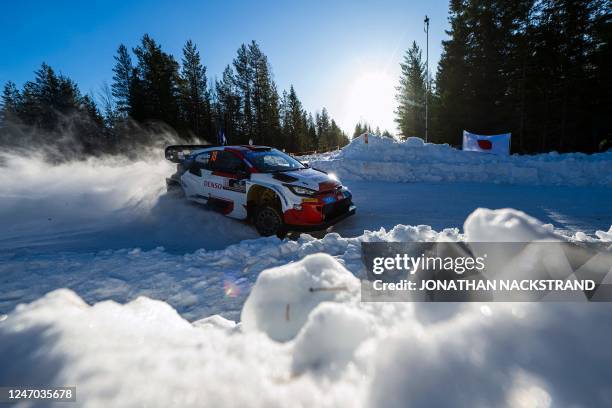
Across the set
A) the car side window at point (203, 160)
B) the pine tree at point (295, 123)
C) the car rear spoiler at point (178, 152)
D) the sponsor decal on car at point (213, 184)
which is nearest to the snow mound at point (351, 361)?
the sponsor decal on car at point (213, 184)

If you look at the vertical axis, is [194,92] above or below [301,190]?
above

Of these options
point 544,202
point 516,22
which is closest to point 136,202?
point 544,202

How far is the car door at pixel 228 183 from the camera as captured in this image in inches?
229

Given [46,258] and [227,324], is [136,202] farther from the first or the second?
[227,324]

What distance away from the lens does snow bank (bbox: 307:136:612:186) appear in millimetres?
10625

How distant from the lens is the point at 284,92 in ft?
192

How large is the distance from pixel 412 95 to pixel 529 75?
45.2 feet

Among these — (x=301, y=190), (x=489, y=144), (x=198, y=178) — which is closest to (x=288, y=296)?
(x=301, y=190)

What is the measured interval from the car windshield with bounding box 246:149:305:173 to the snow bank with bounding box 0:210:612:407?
4.56 metres

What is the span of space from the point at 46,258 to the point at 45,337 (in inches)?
167

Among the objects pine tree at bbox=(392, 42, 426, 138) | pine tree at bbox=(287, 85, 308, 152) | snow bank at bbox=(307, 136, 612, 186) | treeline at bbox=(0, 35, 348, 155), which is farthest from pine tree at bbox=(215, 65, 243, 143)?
snow bank at bbox=(307, 136, 612, 186)

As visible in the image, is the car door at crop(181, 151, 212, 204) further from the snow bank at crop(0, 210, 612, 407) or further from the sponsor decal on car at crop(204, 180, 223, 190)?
the snow bank at crop(0, 210, 612, 407)

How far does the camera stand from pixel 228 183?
19.6ft

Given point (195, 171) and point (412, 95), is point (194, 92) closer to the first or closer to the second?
point (412, 95)
